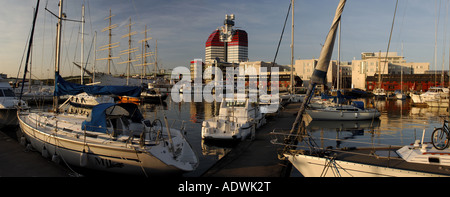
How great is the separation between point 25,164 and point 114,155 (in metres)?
4.98

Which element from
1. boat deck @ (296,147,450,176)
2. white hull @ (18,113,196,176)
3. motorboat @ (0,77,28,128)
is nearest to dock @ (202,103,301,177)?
white hull @ (18,113,196,176)

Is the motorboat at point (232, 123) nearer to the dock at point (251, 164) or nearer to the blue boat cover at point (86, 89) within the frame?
the dock at point (251, 164)

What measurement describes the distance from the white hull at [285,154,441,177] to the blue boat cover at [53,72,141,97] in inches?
421

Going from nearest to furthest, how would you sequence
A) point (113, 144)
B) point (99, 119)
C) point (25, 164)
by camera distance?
point (113, 144) < point (99, 119) < point (25, 164)

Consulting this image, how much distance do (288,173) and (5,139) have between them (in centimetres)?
1654

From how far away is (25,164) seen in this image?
38.1ft

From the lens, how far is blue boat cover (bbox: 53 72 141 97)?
1614 cm

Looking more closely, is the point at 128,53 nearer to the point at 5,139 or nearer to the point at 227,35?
the point at 5,139

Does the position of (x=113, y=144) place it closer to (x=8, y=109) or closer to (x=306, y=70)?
(x=8, y=109)

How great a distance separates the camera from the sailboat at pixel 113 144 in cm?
948

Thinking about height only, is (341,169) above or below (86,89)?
below

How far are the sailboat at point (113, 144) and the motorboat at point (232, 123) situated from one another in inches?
211

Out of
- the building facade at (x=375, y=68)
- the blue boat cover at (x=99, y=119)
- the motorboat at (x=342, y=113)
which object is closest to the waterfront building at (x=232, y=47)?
the building facade at (x=375, y=68)

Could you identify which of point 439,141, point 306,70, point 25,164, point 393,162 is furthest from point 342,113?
point 306,70
